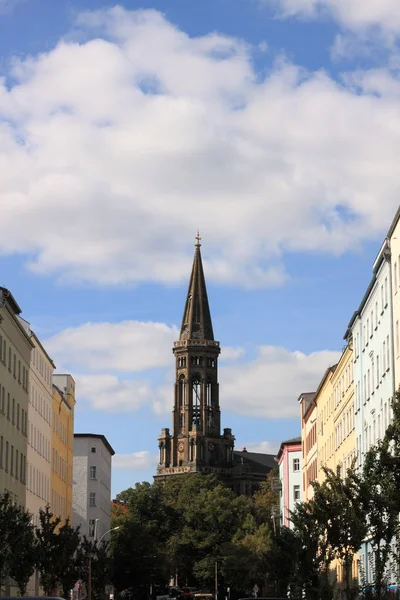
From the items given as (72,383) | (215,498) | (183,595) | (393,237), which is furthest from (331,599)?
(215,498)

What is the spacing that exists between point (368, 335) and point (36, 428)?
29.1m

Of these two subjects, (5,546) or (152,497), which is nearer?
(5,546)

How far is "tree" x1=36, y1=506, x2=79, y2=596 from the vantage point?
215 ft

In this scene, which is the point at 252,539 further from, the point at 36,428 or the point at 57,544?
the point at 57,544

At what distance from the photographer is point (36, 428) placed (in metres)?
81.9

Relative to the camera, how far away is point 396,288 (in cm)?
5141

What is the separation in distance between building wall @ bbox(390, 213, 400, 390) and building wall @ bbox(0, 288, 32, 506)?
21.7 metres

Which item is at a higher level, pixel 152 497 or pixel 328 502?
pixel 152 497

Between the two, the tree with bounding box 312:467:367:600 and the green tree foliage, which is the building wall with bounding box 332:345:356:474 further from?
the tree with bounding box 312:467:367:600

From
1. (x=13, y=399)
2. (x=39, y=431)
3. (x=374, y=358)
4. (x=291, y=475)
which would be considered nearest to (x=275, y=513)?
(x=291, y=475)

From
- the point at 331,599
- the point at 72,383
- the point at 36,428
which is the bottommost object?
the point at 331,599

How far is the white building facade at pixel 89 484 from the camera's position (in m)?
130

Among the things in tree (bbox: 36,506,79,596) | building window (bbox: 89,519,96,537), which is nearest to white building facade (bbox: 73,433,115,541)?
building window (bbox: 89,519,96,537)

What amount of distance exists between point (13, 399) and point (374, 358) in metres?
22.5
